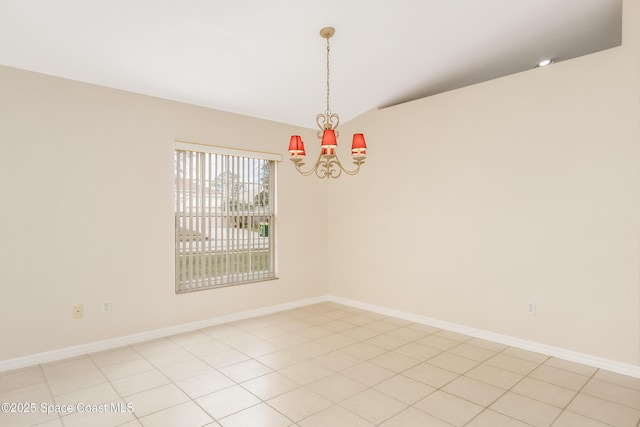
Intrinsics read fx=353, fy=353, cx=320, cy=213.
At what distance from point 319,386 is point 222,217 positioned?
8.14 feet

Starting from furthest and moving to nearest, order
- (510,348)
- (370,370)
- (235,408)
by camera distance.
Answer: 1. (510,348)
2. (370,370)
3. (235,408)

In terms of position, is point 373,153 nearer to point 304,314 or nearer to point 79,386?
point 304,314

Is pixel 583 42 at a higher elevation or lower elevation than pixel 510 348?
higher

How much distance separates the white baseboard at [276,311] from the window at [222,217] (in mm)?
448

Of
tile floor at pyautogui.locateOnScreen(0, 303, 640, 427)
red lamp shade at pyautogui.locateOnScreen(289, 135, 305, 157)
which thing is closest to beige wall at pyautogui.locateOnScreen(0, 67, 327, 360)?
tile floor at pyautogui.locateOnScreen(0, 303, 640, 427)

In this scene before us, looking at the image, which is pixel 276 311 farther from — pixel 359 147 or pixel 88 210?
pixel 359 147

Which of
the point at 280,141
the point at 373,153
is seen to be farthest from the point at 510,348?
the point at 280,141

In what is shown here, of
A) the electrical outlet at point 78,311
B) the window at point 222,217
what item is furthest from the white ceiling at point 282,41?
the electrical outlet at point 78,311

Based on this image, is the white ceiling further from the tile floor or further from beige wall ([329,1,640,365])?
the tile floor

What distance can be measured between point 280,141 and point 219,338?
2.76 m

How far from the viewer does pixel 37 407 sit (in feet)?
8.32

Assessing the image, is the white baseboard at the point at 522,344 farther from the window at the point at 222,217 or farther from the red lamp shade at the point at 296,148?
the red lamp shade at the point at 296,148

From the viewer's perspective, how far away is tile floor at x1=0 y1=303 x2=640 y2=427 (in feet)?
7.88

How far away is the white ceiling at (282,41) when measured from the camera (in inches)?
109
